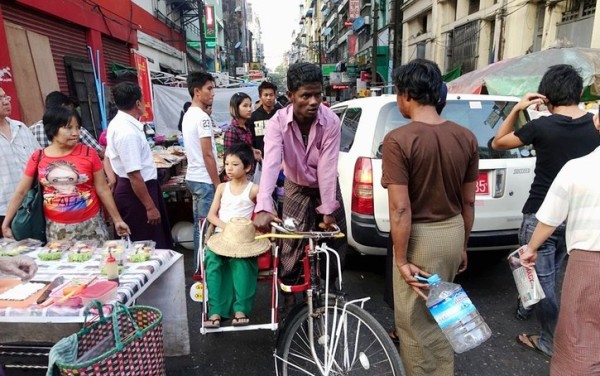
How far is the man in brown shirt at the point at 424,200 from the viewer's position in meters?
1.83

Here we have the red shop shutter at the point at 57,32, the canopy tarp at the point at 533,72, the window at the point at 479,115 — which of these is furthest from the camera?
the red shop shutter at the point at 57,32

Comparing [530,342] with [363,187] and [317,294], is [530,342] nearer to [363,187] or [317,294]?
[363,187]

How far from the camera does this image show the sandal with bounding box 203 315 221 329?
242 cm

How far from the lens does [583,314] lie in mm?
1761

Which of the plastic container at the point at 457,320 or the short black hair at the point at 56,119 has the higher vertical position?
the short black hair at the point at 56,119

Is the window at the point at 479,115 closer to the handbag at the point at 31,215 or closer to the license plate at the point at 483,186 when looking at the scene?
the license plate at the point at 483,186

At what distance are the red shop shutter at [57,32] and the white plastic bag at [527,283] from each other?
7897 millimetres

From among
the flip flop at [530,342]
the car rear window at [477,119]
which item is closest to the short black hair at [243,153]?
the car rear window at [477,119]

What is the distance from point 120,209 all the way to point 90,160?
2.32 feet

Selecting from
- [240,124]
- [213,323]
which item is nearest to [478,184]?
[213,323]

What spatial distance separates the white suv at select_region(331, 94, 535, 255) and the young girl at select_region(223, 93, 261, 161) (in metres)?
1.40

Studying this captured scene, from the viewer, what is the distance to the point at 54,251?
2414 millimetres

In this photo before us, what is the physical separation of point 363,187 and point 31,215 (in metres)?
2.51

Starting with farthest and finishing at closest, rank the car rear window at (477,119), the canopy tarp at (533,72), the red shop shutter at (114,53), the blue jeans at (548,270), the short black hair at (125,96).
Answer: the red shop shutter at (114,53), the canopy tarp at (533,72), the car rear window at (477,119), the short black hair at (125,96), the blue jeans at (548,270)
